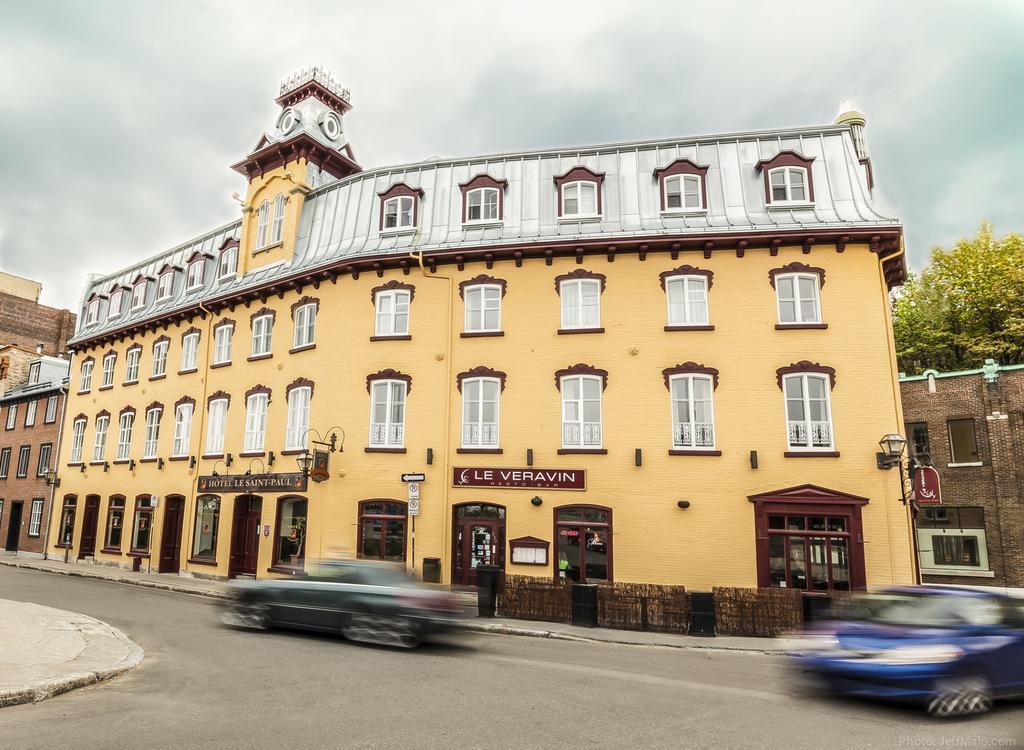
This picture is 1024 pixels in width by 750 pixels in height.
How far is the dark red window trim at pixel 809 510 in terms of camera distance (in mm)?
16750

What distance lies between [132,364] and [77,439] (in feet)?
18.0

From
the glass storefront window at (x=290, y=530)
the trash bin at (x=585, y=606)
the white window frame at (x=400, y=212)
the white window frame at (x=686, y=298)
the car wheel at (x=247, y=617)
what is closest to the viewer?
the car wheel at (x=247, y=617)

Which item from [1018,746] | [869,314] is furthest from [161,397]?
[1018,746]

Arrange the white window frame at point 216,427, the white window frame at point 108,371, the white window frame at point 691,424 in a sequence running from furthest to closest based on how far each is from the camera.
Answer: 1. the white window frame at point 108,371
2. the white window frame at point 216,427
3. the white window frame at point 691,424

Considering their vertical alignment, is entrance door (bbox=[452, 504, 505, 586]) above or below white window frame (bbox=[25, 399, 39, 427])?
below

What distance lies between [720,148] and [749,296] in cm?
539

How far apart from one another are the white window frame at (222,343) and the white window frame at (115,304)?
934cm

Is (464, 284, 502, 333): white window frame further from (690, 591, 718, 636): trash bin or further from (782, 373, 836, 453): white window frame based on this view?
(690, 591, 718, 636): trash bin

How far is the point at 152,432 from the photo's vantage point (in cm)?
2720

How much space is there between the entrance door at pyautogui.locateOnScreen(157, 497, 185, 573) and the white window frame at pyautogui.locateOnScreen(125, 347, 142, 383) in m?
6.54

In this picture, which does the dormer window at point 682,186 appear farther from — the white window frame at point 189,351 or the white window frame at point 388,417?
the white window frame at point 189,351

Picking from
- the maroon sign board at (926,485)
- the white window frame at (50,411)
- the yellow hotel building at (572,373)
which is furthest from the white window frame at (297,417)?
the white window frame at (50,411)

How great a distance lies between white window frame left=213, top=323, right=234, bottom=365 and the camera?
82.6ft

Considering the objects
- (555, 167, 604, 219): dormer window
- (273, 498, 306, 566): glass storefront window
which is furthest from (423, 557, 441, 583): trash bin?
(555, 167, 604, 219): dormer window
